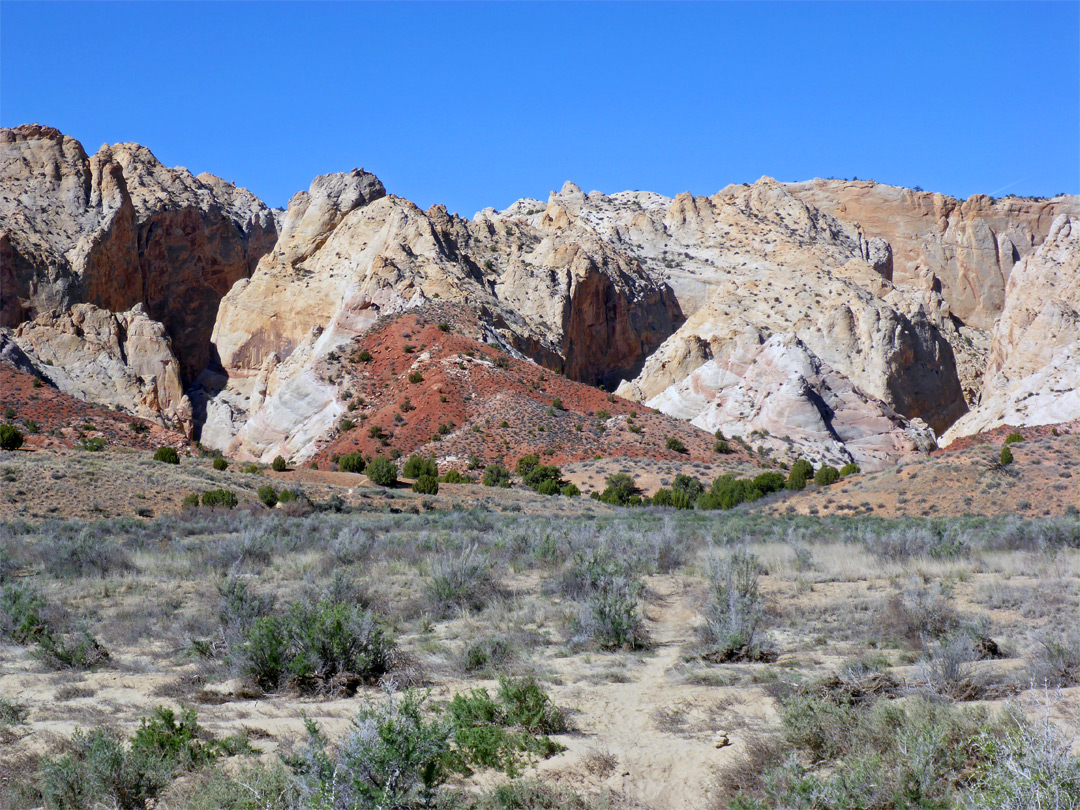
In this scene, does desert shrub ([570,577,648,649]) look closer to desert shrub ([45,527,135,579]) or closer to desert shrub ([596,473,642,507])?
desert shrub ([45,527,135,579])

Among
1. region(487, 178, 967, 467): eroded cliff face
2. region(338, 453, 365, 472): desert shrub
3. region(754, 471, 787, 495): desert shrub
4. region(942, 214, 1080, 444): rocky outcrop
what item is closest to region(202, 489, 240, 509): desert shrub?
region(338, 453, 365, 472): desert shrub

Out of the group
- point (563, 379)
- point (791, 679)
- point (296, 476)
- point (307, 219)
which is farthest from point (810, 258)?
point (791, 679)

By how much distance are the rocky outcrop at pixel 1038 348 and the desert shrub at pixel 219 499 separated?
120 ft

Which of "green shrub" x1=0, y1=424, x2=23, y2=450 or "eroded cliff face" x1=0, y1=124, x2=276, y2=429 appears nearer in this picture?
"green shrub" x1=0, y1=424, x2=23, y2=450

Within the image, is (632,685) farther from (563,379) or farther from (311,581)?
(563,379)

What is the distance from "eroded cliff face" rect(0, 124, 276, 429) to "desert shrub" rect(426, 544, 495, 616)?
55381mm

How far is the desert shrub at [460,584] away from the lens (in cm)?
1207

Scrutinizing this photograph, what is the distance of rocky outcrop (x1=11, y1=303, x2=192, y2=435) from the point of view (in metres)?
62.3

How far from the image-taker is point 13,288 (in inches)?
2559

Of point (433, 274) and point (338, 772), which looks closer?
point (338, 772)

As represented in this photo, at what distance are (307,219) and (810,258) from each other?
42.6m

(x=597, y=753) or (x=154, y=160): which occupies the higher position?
(x=154, y=160)

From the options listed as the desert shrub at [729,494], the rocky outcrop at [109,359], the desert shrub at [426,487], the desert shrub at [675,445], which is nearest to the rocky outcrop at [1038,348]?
the desert shrub at [675,445]

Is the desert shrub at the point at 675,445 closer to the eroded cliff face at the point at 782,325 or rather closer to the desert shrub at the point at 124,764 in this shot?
the eroded cliff face at the point at 782,325
